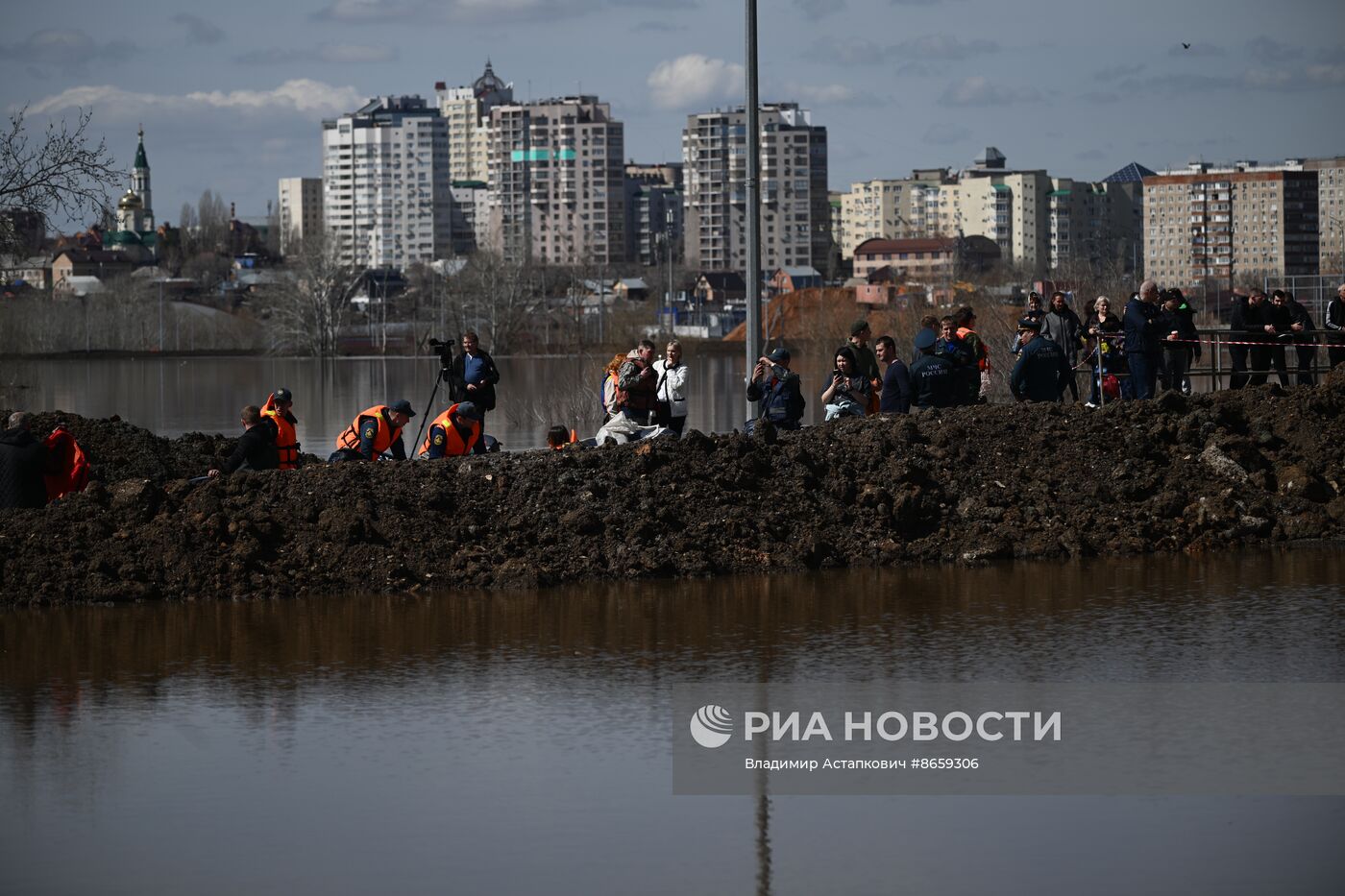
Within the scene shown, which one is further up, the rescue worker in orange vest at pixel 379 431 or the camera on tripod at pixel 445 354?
the camera on tripod at pixel 445 354

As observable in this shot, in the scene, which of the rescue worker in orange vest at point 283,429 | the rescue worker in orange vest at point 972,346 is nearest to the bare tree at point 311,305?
the rescue worker in orange vest at point 972,346

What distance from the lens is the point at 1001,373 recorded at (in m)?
37.5

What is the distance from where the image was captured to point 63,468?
15.3 metres

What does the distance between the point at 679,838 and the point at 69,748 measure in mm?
3747

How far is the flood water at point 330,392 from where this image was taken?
111ft

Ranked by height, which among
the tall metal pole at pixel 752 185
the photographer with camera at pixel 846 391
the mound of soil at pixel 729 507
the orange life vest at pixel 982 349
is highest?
the tall metal pole at pixel 752 185

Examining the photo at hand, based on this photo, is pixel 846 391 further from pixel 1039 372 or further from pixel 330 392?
pixel 330 392

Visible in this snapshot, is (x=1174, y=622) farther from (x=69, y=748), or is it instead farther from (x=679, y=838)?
(x=69, y=748)

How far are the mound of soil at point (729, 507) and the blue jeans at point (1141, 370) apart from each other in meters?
2.51

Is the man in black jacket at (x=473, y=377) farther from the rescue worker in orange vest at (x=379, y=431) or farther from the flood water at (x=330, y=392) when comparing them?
the flood water at (x=330, y=392)

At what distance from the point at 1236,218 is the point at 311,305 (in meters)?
109

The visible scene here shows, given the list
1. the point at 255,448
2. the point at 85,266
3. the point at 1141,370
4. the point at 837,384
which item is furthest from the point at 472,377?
the point at 85,266

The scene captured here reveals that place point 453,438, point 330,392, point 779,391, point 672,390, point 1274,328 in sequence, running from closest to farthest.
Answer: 1. point 453,438
2. point 779,391
3. point 672,390
4. point 1274,328
5. point 330,392

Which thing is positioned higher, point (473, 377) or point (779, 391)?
point (473, 377)
